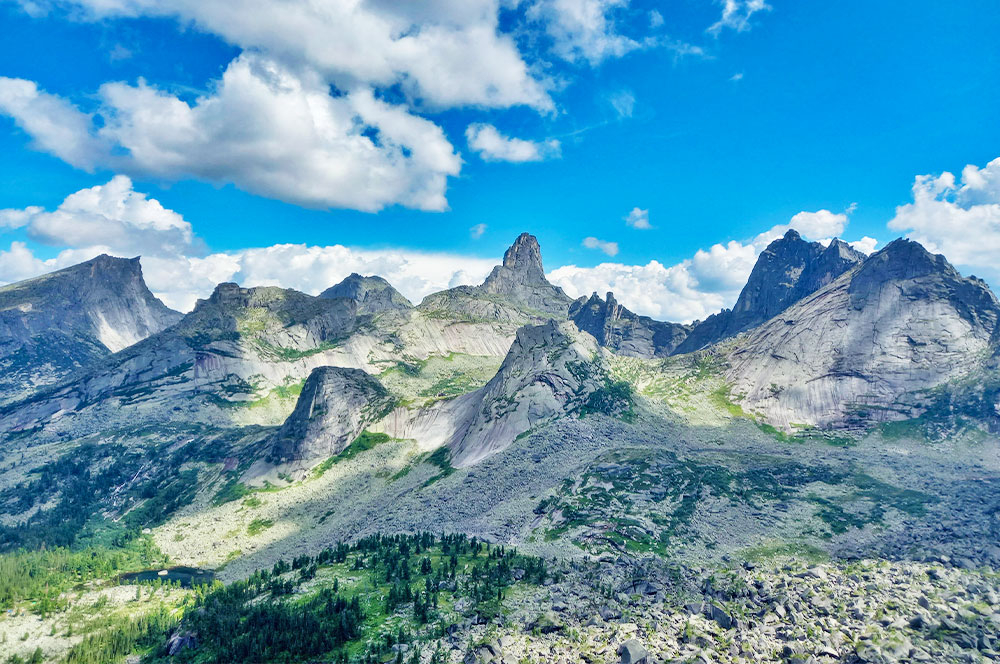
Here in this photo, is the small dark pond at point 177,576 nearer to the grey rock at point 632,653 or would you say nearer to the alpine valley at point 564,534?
the alpine valley at point 564,534

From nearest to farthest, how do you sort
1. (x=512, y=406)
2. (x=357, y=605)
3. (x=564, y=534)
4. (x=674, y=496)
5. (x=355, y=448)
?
(x=357, y=605) < (x=564, y=534) < (x=674, y=496) < (x=512, y=406) < (x=355, y=448)

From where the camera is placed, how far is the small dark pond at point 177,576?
126062 millimetres

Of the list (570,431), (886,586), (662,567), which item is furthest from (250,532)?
(886,586)

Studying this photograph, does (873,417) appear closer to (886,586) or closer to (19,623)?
(886,586)

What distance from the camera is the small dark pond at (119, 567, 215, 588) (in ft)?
414

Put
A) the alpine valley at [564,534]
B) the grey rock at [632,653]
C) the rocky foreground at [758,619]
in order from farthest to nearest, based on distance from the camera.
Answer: the alpine valley at [564,534] < the rocky foreground at [758,619] < the grey rock at [632,653]

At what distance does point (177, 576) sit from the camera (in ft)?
431

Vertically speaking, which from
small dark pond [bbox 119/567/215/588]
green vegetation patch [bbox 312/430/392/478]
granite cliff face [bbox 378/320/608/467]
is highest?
granite cliff face [bbox 378/320/608/467]

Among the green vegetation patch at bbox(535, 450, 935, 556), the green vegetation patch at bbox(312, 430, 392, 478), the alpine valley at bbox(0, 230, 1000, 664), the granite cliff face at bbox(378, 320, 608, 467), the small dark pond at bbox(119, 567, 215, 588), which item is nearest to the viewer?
the alpine valley at bbox(0, 230, 1000, 664)

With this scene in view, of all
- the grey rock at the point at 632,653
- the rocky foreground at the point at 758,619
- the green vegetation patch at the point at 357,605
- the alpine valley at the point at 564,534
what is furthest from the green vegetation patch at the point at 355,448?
the grey rock at the point at 632,653

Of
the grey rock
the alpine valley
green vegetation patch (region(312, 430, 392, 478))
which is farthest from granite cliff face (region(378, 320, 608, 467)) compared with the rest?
the grey rock

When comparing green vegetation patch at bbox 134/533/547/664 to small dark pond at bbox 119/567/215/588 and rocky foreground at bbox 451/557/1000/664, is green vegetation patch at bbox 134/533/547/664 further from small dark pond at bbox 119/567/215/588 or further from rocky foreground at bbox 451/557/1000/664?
small dark pond at bbox 119/567/215/588

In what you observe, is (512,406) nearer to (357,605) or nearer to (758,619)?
(357,605)

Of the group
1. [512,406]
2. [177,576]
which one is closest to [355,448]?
[512,406]
